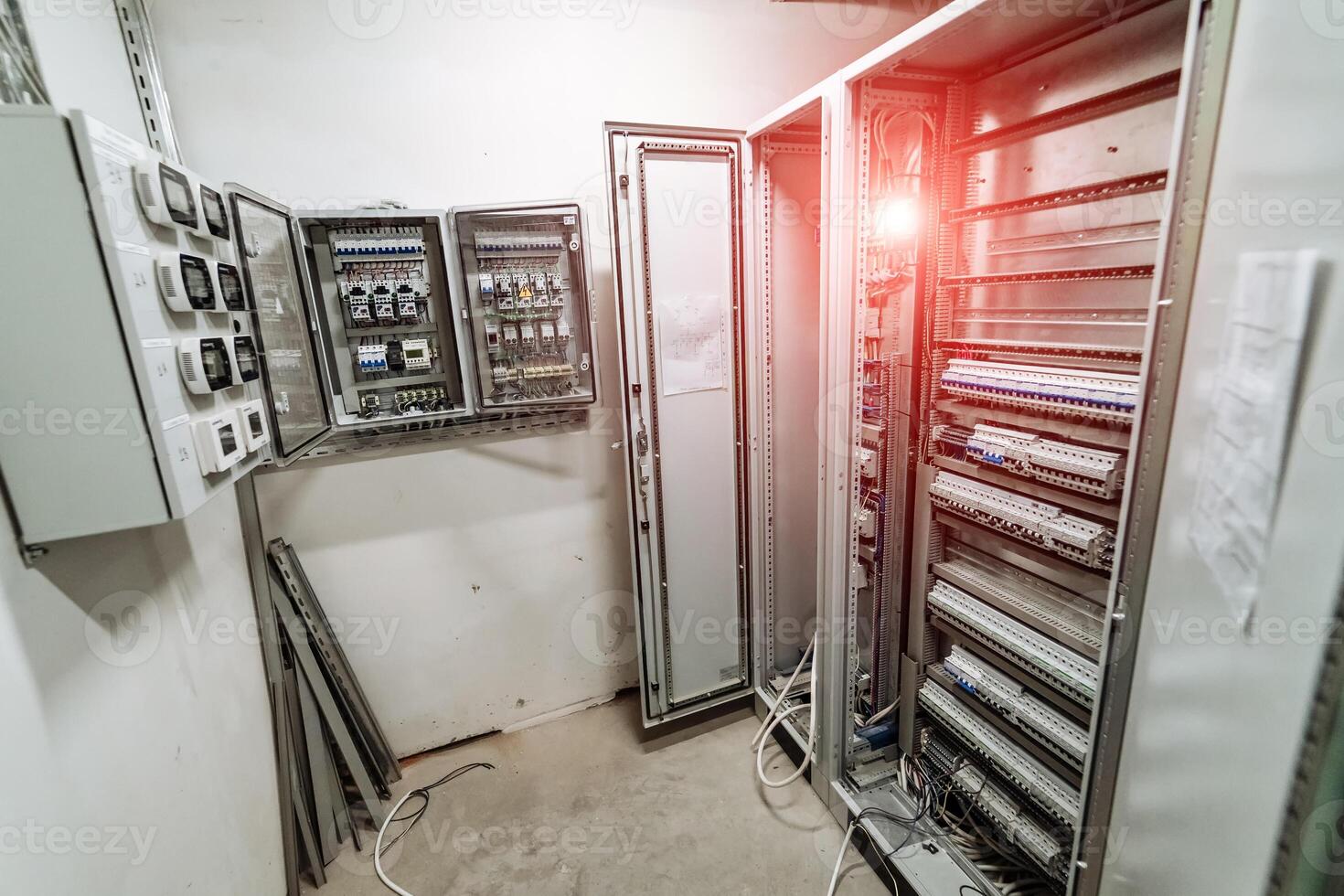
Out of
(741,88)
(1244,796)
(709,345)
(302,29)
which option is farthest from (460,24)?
(1244,796)

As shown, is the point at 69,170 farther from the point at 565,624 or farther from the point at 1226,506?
the point at 565,624

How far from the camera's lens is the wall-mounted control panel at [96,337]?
0.72 metres

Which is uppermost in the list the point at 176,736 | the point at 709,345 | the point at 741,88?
the point at 741,88

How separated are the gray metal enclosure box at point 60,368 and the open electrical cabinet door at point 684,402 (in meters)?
1.15

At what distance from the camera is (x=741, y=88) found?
1.92 m

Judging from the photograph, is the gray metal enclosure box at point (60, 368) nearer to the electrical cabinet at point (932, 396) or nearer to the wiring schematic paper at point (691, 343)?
the electrical cabinet at point (932, 396)

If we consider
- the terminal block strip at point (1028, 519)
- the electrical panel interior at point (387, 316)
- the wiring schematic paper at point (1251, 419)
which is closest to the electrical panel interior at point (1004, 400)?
the terminal block strip at point (1028, 519)

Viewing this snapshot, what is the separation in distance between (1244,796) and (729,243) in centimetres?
167

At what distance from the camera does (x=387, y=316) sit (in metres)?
1.60

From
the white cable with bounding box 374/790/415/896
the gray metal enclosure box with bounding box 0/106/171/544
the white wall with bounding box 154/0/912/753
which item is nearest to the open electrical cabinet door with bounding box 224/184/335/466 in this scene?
the white wall with bounding box 154/0/912/753

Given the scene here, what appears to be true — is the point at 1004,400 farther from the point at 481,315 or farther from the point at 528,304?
the point at 481,315

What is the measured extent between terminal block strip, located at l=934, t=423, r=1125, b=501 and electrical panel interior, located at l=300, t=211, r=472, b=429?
1.52 meters

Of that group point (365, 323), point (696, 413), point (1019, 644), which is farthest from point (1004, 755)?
point (365, 323)

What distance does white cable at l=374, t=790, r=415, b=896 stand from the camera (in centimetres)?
156
